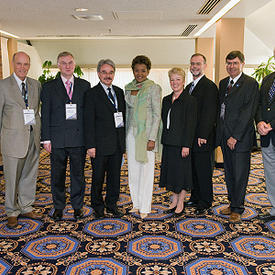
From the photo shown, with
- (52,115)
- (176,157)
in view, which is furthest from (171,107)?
(52,115)

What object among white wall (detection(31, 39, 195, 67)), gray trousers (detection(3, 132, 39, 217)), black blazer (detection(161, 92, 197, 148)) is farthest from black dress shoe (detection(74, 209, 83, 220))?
white wall (detection(31, 39, 195, 67))

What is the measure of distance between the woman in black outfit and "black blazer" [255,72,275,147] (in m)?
0.69

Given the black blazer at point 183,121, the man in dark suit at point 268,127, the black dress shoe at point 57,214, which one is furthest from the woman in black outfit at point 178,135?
the black dress shoe at point 57,214

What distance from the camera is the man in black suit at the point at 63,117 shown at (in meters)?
3.13

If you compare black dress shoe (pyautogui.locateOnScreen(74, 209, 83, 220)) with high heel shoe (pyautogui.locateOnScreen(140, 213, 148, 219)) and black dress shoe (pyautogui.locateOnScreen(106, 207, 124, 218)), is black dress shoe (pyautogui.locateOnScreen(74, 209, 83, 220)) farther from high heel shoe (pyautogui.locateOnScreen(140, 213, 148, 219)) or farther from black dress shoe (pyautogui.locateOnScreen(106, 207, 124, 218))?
high heel shoe (pyautogui.locateOnScreen(140, 213, 148, 219))

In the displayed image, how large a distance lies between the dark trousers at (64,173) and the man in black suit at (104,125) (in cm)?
15

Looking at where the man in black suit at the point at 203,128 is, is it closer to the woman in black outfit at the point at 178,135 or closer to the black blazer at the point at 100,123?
the woman in black outfit at the point at 178,135

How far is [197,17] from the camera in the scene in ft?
18.8

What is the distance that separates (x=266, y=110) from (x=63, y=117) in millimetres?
2066

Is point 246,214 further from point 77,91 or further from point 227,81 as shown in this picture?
point 77,91

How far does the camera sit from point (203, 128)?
3.36 metres

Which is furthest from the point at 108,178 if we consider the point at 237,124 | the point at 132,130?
the point at 237,124

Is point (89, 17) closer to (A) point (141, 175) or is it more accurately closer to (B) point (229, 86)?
(B) point (229, 86)

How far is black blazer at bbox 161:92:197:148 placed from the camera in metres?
3.23
